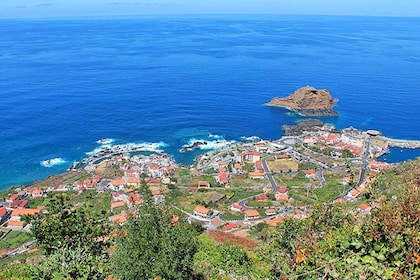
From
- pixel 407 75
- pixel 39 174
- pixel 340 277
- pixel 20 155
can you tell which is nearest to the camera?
pixel 340 277

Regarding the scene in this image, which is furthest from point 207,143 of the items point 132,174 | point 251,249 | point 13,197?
point 251,249

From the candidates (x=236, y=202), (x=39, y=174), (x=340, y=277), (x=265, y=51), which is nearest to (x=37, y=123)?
(x=39, y=174)

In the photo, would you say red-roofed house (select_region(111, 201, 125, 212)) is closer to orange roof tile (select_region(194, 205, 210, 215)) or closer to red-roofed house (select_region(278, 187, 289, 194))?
orange roof tile (select_region(194, 205, 210, 215))

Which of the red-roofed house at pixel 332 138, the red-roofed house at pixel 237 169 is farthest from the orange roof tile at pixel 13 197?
the red-roofed house at pixel 332 138

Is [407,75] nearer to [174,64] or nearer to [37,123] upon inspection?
[174,64]

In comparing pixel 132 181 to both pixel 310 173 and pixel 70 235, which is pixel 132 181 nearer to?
pixel 310 173

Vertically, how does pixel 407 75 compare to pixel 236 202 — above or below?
above

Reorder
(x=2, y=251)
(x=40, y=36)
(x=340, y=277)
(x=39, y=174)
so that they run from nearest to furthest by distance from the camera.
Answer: (x=340, y=277) < (x=2, y=251) < (x=39, y=174) < (x=40, y=36)
